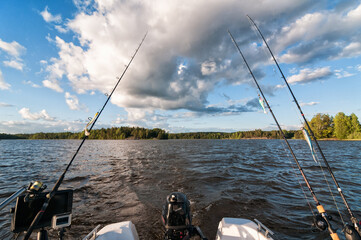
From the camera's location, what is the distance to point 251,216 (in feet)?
20.7

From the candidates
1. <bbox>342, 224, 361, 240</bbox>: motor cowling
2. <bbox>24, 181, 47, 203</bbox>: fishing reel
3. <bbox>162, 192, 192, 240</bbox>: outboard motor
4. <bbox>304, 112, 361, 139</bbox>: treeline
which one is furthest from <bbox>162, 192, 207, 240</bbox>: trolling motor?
<bbox>304, 112, 361, 139</bbox>: treeline

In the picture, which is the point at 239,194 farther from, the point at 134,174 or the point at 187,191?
the point at 134,174

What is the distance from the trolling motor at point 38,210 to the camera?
2736mm

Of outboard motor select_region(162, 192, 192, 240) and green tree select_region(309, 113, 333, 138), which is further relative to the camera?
green tree select_region(309, 113, 333, 138)

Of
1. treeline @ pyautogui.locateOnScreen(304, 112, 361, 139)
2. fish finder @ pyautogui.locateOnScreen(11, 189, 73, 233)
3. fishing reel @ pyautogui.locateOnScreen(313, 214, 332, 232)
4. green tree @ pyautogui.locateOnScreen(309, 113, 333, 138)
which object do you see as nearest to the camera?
fish finder @ pyautogui.locateOnScreen(11, 189, 73, 233)

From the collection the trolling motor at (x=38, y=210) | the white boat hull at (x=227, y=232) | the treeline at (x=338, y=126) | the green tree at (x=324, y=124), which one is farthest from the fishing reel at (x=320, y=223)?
the green tree at (x=324, y=124)

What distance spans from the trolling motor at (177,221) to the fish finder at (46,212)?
1.96 meters

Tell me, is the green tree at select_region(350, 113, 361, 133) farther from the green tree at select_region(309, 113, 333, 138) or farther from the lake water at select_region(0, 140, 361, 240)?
the lake water at select_region(0, 140, 361, 240)

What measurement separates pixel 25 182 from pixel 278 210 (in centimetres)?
1475

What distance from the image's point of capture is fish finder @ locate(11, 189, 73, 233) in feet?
8.97

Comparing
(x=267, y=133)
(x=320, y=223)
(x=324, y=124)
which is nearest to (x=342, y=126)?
(x=324, y=124)

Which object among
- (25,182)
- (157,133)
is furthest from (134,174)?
(157,133)

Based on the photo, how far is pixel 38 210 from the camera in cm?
294

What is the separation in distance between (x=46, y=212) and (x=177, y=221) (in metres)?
2.59
